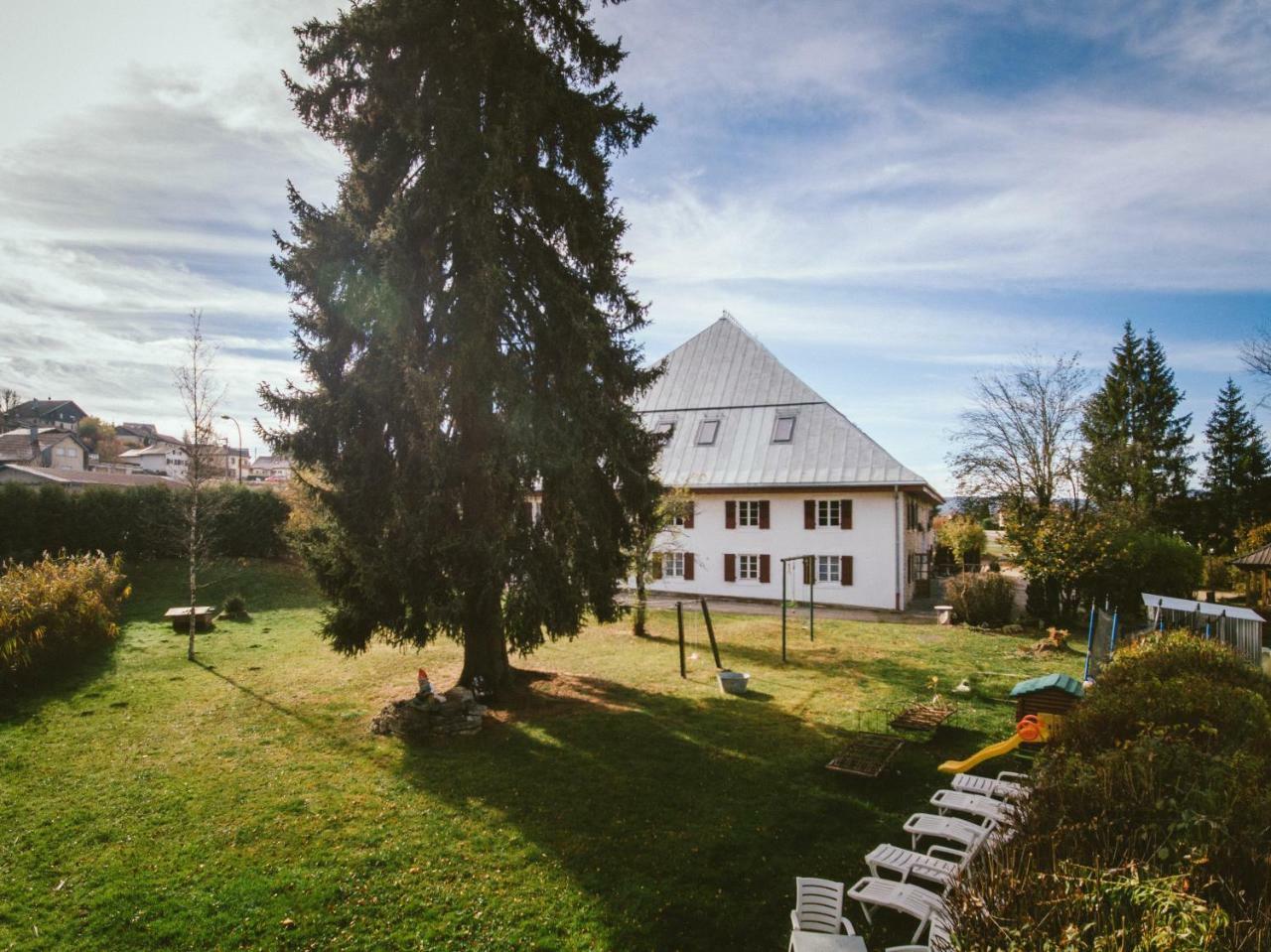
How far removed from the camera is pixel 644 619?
855 inches

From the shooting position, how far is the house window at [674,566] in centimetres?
3022

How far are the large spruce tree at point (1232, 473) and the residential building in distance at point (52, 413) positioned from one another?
11300 cm

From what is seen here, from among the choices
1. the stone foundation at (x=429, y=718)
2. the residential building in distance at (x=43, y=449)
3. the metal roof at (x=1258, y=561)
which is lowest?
the stone foundation at (x=429, y=718)

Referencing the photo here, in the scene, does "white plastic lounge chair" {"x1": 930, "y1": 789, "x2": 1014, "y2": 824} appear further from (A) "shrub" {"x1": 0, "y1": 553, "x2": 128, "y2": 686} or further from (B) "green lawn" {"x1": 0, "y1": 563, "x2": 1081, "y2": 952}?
(A) "shrub" {"x1": 0, "y1": 553, "x2": 128, "y2": 686}

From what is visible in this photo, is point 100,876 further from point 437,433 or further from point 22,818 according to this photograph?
point 437,433

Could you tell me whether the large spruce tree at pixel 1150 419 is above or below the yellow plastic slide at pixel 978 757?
above

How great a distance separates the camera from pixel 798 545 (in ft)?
92.2

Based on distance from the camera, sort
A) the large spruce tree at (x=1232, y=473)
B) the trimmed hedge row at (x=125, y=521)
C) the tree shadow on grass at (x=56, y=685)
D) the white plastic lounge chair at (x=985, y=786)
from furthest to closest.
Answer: the large spruce tree at (x=1232, y=473)
the trimmed hedge row at (x=125, y=521)
the tree shadow on grass at (x=56, y=685)
the white plastic lounge chair at (x=985, y=786)

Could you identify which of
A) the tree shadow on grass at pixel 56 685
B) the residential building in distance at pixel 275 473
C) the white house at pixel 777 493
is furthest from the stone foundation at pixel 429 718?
the white house at pixel 777 493

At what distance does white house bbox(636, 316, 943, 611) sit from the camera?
1058 inches

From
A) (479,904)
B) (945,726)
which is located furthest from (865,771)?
(479,904)

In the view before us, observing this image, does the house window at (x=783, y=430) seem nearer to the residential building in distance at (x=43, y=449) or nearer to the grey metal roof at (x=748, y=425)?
the grey metal roof at (x=748, y=425)

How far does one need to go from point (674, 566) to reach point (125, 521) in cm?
2215

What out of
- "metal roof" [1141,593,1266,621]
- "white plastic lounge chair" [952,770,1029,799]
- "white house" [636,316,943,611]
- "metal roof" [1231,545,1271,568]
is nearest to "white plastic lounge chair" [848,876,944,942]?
"white plastic lounge chair" [952,770,1029,799]
